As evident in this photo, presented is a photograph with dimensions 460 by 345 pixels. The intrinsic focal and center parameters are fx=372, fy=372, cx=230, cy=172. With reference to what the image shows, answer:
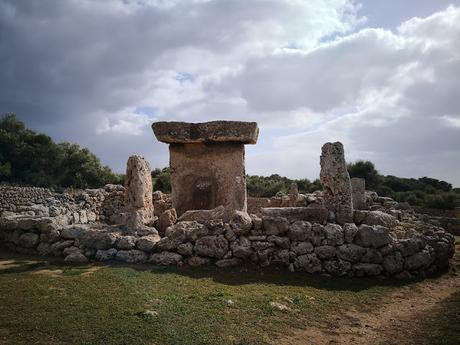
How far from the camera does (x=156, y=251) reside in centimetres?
888

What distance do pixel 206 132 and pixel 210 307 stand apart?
7.14 m

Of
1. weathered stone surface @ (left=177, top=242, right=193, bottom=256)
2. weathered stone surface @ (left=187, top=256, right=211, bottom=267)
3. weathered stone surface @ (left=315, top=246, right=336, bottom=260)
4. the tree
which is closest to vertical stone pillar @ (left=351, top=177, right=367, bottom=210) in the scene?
weathered stone surface @ (left=315, top=246, right=336, bottom=260)

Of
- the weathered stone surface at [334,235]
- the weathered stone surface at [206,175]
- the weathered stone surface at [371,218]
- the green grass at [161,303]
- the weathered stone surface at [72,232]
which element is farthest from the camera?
the weathered stone surface at [206,175]

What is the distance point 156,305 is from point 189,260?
8.64 feet

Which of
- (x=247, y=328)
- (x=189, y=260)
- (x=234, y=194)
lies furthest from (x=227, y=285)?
(x=234, y=194)

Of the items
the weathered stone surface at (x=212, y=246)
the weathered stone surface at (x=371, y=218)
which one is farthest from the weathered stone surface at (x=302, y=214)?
the weathered stone surface at (x=212, y=246)

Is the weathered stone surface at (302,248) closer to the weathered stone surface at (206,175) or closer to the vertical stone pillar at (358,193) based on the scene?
the weathered stone surface at (206,175)

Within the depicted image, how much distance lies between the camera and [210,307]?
6.14 metres

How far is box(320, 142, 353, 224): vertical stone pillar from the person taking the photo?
9.94m

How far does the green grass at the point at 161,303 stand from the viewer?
5.02 m

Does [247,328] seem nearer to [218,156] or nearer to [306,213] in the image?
[306,213]

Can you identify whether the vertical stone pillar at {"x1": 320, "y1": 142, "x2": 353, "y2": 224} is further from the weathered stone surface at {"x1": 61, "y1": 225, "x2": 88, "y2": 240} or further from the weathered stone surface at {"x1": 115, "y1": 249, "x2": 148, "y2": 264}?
the weathered stone surface at {"x1": 61, "y1": 225, "x2": 88, "y2": 240}

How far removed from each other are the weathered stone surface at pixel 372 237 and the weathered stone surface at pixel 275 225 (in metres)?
1.74

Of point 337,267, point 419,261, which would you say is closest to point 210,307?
point 337,267
